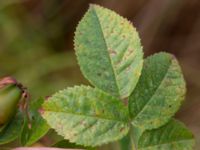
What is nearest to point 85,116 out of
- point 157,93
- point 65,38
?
point 157,93

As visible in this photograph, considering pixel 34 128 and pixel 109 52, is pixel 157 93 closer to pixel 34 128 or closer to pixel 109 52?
pixel 109 52

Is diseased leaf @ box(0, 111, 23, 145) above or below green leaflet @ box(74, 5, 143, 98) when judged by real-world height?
below

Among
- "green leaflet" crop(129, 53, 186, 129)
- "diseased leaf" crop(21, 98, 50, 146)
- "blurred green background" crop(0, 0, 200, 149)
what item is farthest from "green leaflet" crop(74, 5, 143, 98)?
"blurred green background" crop(0, 0, 200, 149)

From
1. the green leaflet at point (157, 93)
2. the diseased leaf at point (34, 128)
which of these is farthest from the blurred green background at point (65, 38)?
the green leaflet at point (157, 93)

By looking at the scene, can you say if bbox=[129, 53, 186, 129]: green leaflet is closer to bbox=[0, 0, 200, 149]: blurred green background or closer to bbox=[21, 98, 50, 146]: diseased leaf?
bbox=[21, 98, 50, 146]: diseased leaf

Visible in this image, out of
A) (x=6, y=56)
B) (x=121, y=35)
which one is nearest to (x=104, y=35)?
(x=121, y=35)

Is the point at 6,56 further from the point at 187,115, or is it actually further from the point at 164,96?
the point at 164,96
